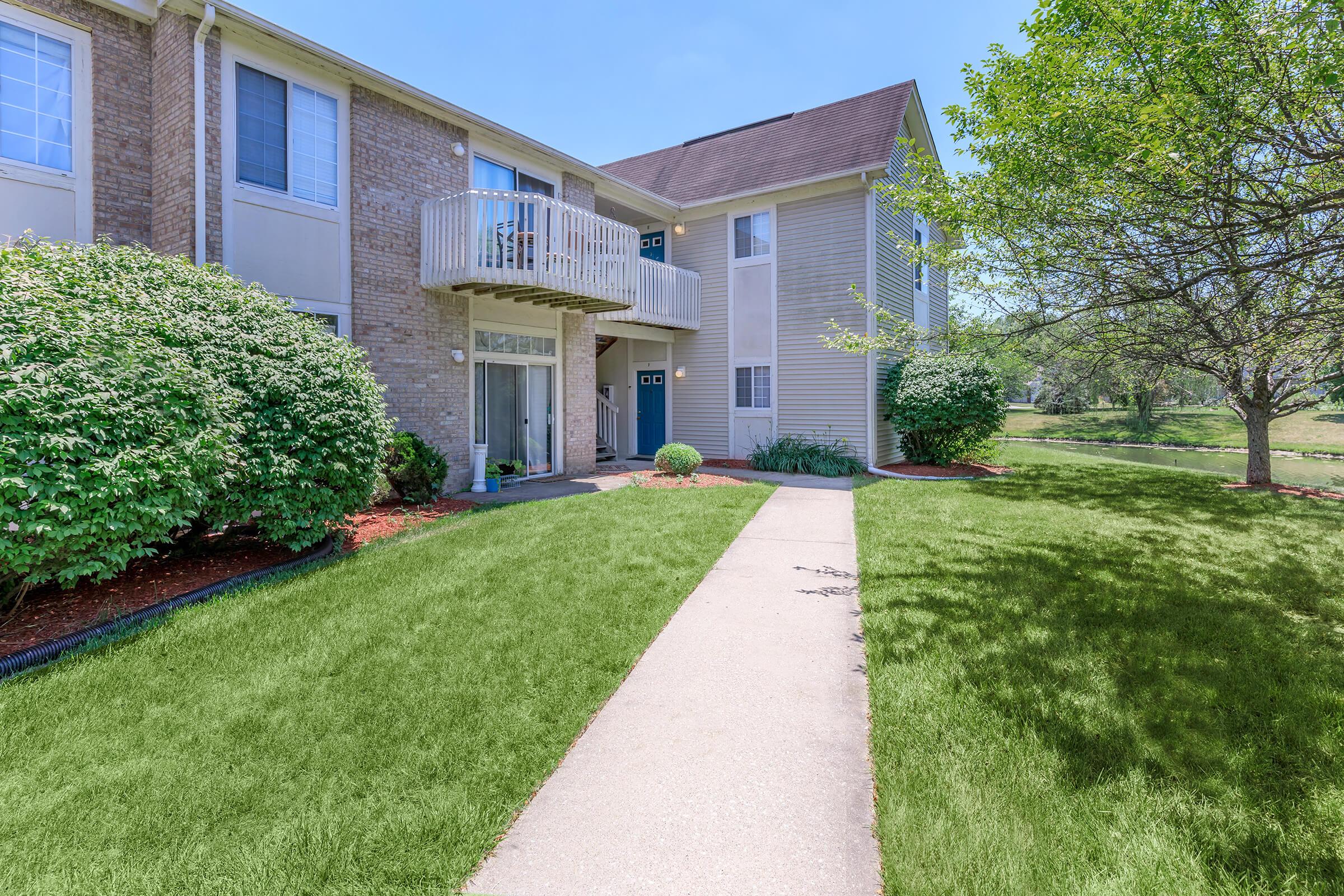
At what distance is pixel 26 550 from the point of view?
3.79m

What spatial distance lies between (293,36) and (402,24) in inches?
140

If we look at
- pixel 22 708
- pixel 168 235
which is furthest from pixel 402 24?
pixel 22 708

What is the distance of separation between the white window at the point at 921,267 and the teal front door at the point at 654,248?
645cm

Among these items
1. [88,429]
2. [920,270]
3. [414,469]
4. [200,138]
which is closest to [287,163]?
[200,138]

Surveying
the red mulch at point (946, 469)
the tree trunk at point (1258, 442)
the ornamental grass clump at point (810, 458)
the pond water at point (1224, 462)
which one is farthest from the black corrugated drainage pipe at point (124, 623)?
the pond water at point (1224, 462)

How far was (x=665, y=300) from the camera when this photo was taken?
14.0m

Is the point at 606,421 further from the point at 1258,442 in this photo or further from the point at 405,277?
the point at 1258,442

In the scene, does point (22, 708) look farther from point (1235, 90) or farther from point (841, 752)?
point (1235, 90)

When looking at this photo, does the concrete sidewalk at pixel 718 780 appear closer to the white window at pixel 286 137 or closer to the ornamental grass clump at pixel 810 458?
the white window at pixel 286 137

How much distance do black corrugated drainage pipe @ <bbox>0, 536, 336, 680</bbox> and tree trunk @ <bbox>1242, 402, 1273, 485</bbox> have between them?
16.1m

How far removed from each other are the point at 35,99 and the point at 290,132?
2.48 metres

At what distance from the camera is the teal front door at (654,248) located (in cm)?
1598

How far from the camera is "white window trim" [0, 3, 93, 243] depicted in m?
6.96

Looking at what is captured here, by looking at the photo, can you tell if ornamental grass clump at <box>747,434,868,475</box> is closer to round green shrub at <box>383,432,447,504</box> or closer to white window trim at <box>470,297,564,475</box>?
white window trim at <box>470,297,564,475</box>
